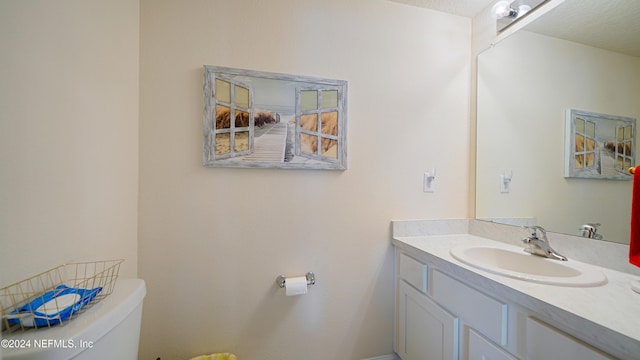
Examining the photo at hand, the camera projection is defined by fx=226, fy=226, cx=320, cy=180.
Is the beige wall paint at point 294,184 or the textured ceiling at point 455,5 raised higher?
the textured ceiling at point 455,5

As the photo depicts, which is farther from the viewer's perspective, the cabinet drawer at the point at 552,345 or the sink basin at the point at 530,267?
the sink basin at the point at 530,267

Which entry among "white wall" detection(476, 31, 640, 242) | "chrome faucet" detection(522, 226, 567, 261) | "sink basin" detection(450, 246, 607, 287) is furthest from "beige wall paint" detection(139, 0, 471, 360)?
"chrome faucet" detection(522, 226, 567, 261)

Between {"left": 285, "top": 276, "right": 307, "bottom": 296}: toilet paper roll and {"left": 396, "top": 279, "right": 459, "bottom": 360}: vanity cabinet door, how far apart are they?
0.59 metres


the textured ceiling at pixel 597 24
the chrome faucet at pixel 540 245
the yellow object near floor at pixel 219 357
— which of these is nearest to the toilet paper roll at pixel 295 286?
the yellow object near floor at pixel 219 357

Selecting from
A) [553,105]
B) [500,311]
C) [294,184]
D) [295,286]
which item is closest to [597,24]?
[553,105]

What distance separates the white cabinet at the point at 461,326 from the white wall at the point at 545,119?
62 cm

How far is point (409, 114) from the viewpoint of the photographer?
145 cm

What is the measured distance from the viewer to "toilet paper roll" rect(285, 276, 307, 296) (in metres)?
1.19

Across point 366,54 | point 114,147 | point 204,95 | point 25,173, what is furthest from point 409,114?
point 25,173

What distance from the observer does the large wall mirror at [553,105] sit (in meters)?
0.92

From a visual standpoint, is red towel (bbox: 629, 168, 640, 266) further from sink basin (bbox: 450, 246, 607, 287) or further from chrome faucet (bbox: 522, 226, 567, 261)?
A: chrome faucet (bbox: 522, 226, 567, 261)

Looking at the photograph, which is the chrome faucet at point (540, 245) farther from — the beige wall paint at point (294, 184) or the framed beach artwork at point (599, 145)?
the beige wall paint at point (294, 184)

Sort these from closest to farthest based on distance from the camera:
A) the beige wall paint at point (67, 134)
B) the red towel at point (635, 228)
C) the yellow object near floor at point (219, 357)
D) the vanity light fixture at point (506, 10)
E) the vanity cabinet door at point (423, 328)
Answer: the beige wall paint at point (67, 134), the red towel at point (635, 228), the vanity cabinet door at point (423, 328), the yellow object near floor at point (219, 357), the vanity light fixture at point (506, 10)

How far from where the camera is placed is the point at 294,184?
1293mm
